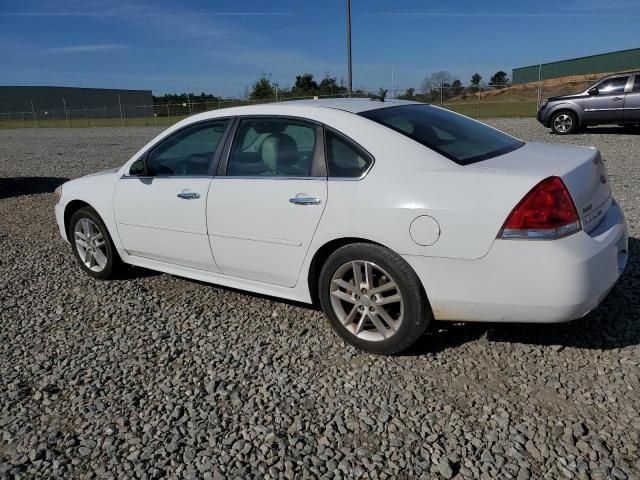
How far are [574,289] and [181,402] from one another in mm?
2101

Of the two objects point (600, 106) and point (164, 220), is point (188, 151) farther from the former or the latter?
point (600, 106)

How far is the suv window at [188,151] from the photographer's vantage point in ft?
12.8

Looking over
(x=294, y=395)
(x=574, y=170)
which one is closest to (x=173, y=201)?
(x=294, y=395)

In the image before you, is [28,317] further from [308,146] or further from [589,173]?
[589,173]

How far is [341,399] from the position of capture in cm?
284

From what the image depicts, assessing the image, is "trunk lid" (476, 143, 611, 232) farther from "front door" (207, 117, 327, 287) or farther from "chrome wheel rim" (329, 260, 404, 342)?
"front door" (207, 117, 327, 287)

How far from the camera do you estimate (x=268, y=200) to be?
3418 mm

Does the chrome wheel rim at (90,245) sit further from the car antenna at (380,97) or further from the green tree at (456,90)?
the green tree at (456,90)

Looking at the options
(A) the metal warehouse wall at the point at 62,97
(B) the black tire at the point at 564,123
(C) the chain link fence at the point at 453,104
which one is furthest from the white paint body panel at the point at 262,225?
(A) the metal warehouse wall at the point at 62,97

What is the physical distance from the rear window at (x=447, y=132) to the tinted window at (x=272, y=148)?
0.43 meters

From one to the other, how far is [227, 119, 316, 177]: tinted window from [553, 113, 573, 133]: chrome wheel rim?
13803 millimetres

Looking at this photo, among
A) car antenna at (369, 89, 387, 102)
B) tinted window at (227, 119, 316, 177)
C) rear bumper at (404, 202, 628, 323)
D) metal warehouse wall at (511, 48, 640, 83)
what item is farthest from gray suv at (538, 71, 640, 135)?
metal warehouse wall at (511, 48, 640, 83)

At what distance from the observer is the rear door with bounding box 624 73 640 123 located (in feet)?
46.0

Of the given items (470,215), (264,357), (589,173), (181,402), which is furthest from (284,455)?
(589,173)
